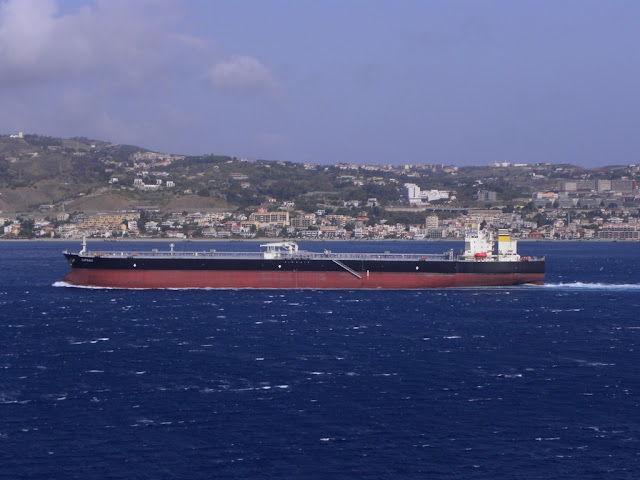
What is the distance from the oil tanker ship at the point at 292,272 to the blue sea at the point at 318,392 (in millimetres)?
9332

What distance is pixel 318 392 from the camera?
3209 centimetres

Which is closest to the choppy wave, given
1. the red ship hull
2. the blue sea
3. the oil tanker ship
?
the oil tanker ship

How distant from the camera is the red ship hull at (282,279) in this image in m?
64.7

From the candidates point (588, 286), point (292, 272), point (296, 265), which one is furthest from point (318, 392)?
point (588, 286)

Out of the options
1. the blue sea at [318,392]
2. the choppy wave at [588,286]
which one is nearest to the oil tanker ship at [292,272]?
the choppy wave at [588,286]

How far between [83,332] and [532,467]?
27774 mm

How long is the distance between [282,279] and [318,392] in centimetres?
3302

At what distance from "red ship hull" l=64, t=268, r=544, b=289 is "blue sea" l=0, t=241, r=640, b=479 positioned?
9191 millimetres

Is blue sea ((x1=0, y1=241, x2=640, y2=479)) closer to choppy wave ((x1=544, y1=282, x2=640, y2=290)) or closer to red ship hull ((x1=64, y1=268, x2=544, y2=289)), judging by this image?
red ship hull ((x1=64, y1=268, x2=544, y2=289))

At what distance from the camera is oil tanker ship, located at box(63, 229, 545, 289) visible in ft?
212

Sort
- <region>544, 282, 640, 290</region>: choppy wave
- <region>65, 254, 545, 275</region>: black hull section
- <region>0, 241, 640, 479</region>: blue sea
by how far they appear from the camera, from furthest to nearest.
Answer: <region>544, 282, 640, 290</region>: choppy wave < <region>65, 254, 545, 275</region>: black hull section < <region>0, 241, 640, 479</region>: blue sea

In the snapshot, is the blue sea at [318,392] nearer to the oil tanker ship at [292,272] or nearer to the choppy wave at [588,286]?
the oil tanker ship at [292,272]

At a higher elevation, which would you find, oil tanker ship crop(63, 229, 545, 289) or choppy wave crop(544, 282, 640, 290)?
oil tanker ship crop(63, 229, 545, 289)

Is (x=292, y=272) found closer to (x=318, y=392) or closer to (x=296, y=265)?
(x=296, y=265)
